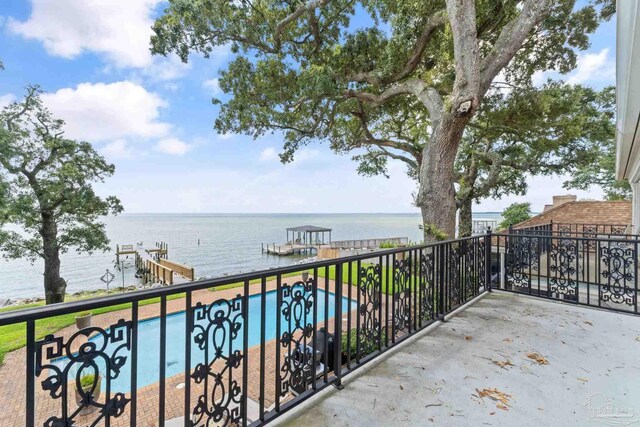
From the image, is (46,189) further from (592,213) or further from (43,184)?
(592,213)

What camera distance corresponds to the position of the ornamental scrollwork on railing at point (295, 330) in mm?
1797

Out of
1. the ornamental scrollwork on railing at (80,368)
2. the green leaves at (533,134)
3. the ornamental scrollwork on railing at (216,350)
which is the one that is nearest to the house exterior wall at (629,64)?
the ornamental scrollwork on railing at (216,350)

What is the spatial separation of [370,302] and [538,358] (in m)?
1.48

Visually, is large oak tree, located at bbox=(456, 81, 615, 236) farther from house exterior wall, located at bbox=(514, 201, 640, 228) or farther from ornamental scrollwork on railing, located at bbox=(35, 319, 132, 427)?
ornamental scrollwork on railing, located at bbox=(35, 319, 132, 427)

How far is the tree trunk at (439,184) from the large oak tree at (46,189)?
11867mm

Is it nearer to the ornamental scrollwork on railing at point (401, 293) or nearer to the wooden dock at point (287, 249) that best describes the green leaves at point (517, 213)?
the wooden dock at point (287, 249)

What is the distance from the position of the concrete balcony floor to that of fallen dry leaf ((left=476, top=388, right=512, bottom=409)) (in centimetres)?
2

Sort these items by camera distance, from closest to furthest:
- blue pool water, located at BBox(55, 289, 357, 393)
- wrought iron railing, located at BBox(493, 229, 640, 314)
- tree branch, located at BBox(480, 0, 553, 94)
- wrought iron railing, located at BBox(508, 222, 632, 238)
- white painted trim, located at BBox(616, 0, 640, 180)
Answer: white painted trim, located at BBox(616, 0, 640, 180), wrought iron railing, located at BBox(493, 229, 640, 314), tree branch, located at BBox(480, 0, 553, 94), blue pool water, located at BBox(55, 289, 357, 393), wrought iron railing, located at BBox(508, 222, 632, 238)

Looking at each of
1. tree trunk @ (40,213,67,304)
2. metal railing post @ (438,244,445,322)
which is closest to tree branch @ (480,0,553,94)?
metal railing post @ (438,244,445,322)

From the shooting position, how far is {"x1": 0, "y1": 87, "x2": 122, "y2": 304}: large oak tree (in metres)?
9.43

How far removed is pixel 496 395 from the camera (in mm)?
1906

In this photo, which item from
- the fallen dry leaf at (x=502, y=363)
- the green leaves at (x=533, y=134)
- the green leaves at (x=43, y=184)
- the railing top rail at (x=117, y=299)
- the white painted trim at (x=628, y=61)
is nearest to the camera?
the railing top rail at (x=117, y=299)

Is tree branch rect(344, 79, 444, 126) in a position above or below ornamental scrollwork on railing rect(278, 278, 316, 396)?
above

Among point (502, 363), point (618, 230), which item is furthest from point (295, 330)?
point (618, 230)
